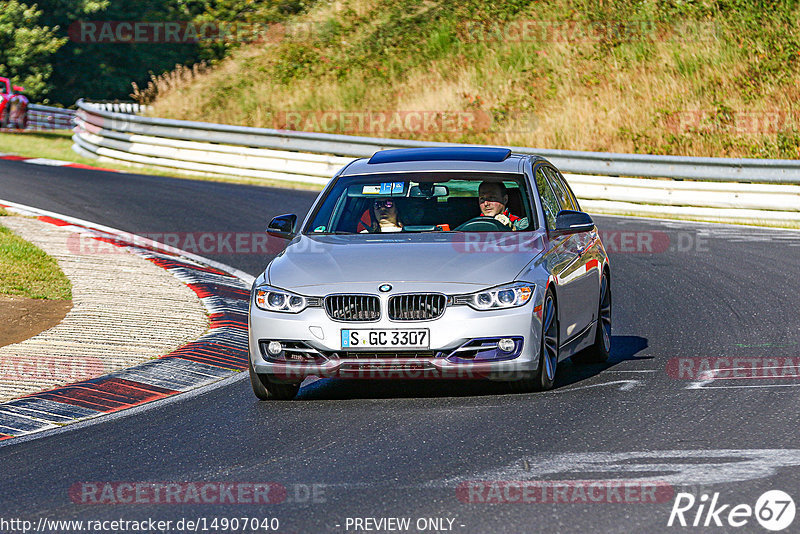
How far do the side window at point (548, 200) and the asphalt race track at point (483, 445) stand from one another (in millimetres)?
1166

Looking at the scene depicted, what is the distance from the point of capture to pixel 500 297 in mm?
8227

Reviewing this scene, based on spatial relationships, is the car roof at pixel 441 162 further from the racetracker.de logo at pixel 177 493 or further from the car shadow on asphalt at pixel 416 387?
the racetracker.de logo at pixel 177 493

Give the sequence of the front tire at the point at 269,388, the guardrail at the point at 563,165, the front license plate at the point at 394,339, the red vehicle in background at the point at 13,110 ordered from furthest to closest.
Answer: the red vehicle in background at the point at 13,110 → the guardrail at the point at 563,165 → the front tire at the point at 269,388 → the front license plate at the point at 394,339

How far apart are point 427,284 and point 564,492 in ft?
8.14

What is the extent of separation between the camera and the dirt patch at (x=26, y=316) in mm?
10992

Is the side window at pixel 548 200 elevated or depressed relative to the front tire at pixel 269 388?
elevated

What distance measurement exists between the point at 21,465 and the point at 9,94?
30.9m

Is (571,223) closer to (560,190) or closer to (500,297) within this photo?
(500,297)

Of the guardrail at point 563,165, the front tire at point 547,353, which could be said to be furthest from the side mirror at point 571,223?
the guardrail at point 563,165

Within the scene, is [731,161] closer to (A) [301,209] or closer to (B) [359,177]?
(A) [301,209]

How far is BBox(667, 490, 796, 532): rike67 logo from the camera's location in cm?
541

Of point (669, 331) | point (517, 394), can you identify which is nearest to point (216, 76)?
point (669, 331)

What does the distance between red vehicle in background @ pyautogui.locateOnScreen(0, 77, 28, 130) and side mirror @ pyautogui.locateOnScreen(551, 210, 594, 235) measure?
2946 cm

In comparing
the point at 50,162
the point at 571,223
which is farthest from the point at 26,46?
the point at 571,223
